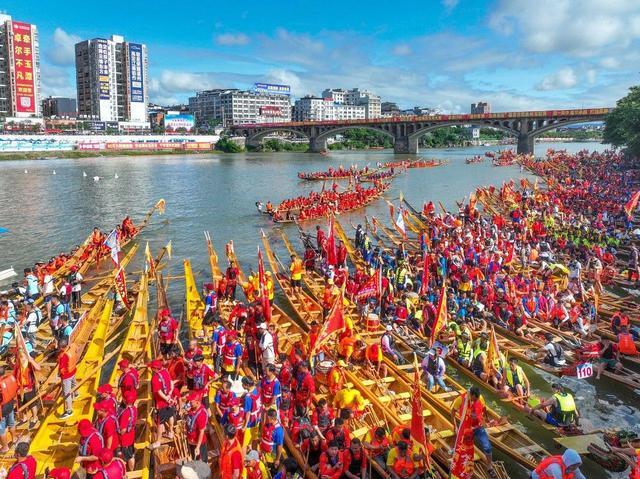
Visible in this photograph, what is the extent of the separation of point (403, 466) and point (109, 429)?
4.77m

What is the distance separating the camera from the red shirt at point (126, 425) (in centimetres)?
859

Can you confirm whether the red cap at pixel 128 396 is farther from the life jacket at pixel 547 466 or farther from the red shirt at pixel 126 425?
the life jacket at pixel 547 466

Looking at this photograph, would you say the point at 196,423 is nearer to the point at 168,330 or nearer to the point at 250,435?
the point at 250,435

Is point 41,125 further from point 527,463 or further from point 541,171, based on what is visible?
point 527,463

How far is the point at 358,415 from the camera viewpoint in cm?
1040

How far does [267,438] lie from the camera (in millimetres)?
8945

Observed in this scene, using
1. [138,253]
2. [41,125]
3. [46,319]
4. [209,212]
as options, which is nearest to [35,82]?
[41,125]

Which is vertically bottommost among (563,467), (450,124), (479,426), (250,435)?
(250,435)

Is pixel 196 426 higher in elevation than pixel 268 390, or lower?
lower

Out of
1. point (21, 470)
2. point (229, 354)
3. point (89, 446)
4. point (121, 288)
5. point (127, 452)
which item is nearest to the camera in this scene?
point (21, 470)

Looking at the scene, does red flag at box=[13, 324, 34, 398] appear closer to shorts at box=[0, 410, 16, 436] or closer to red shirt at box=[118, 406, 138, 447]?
shorts at box=[0, 410, 16, 436]

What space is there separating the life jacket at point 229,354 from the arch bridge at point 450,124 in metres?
102

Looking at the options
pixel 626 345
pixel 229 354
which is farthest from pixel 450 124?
pixel 229 354

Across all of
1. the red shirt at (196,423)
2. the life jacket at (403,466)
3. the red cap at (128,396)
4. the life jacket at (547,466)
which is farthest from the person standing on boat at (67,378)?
the life jacket at (547,466)
